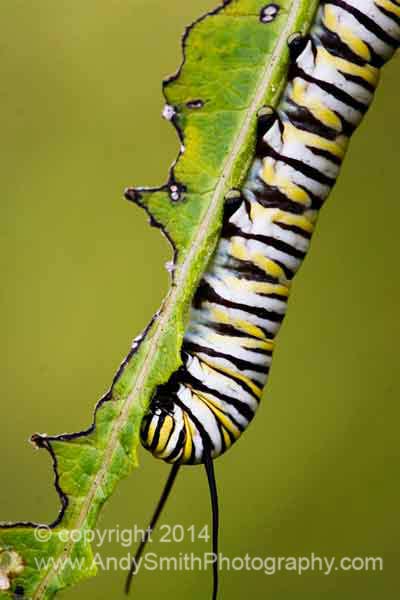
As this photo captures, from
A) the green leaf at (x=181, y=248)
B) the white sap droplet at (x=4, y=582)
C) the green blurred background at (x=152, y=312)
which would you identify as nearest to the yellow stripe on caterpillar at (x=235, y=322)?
the green leaf at (x=181, y=248)

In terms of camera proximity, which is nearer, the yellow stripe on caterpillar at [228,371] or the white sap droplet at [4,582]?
the white sap droplet at [4,582]

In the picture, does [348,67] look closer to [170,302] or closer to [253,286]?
[253,286]

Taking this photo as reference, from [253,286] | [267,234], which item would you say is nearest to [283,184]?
[267,234]

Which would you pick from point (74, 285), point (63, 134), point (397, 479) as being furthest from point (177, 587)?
point (63, 134)

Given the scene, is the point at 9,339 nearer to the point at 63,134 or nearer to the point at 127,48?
the point at 63,134

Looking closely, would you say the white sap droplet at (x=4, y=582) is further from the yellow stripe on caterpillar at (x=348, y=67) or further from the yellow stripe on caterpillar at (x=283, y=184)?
the yellow stripe on caterpillar at (x=348, y=67)

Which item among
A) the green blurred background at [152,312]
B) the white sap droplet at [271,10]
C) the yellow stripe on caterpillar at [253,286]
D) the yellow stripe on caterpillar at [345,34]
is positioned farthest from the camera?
the green blurred background at [152,312]

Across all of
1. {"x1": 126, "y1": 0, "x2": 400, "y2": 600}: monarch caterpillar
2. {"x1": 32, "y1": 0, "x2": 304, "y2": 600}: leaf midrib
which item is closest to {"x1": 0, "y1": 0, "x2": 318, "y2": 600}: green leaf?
{"x1": 32, "y1": 0, "x2": 304, "y2": 600}: leaf midrib
